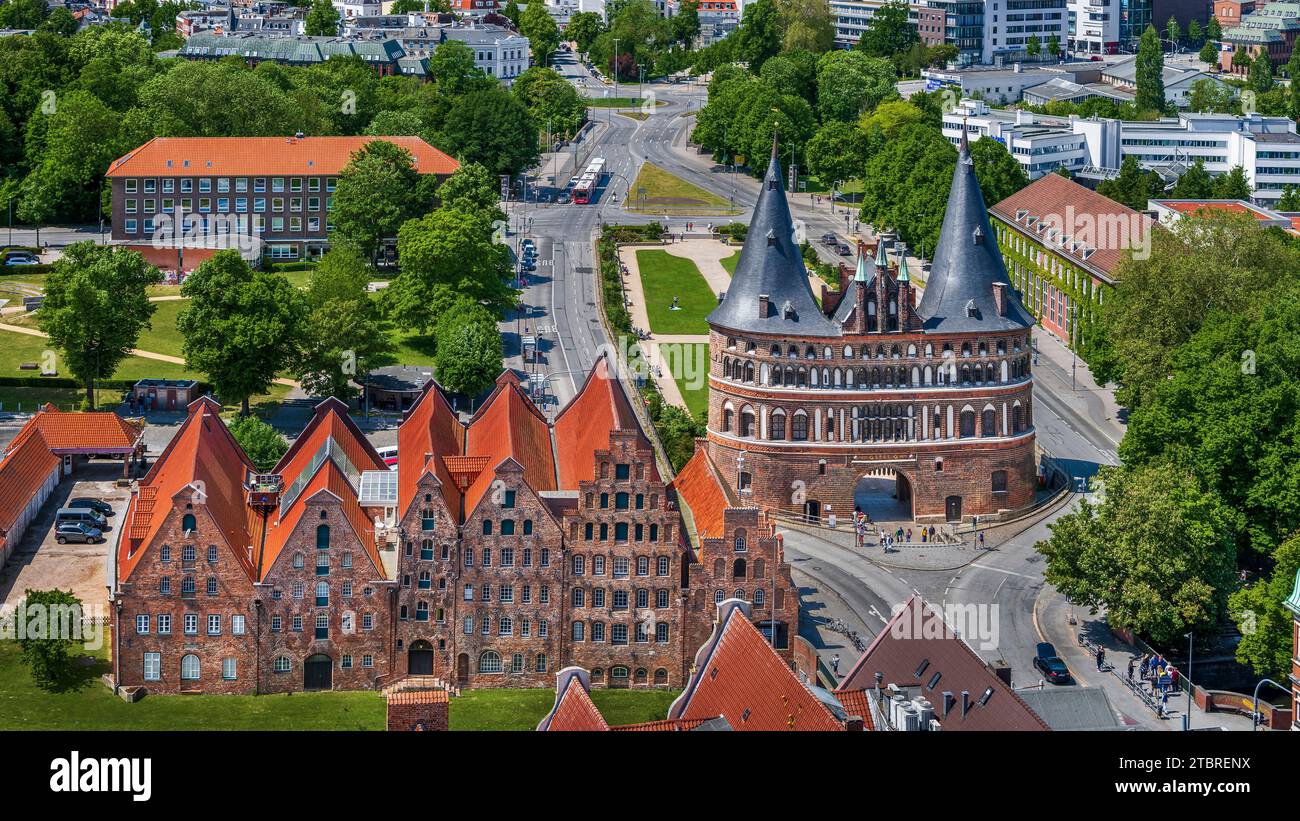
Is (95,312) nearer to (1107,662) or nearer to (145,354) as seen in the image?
(145,354)

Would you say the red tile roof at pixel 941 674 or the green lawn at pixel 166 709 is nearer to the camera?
the red tile roof at pixel 941 674

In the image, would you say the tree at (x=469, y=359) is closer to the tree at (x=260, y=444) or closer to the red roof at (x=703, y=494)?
the tree at (x=260, y=444)

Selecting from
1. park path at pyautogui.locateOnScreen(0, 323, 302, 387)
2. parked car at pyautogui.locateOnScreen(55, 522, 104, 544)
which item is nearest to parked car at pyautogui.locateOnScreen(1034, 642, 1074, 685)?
parked car at pyautogui.locateOnScreen(55, 522, 104, 544)

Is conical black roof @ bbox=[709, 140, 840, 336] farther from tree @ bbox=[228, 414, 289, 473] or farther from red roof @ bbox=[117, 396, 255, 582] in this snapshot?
Answer: red roof @ bbox=[117, 396, 255, 582]

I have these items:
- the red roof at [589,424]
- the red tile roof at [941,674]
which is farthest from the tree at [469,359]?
the red tile roof at [941,674]

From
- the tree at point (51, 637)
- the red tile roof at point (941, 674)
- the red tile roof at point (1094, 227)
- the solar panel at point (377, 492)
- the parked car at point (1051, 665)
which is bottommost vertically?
the parked car at point (1051, 665)
